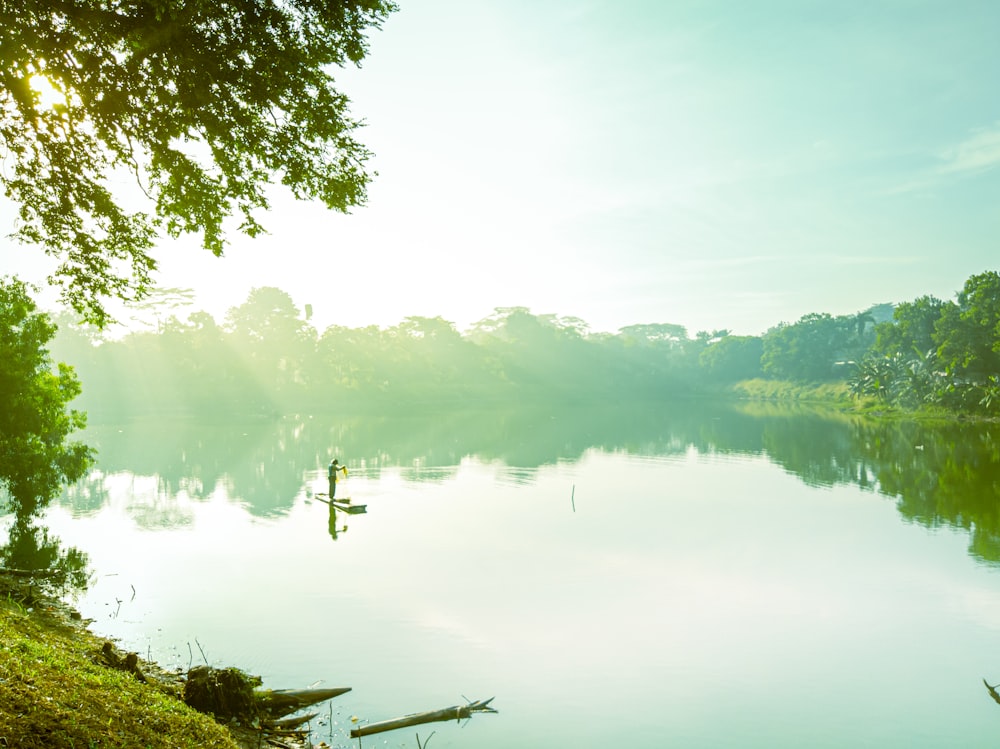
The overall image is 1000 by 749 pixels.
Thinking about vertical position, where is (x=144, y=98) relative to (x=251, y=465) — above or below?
above

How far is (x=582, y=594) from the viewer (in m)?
17.8

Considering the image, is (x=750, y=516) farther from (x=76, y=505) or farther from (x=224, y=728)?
(x=76, y=505)

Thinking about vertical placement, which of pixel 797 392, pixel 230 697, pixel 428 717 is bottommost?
pixel 428 717

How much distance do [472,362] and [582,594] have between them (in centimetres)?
10361

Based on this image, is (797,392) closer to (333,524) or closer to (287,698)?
(333,524)

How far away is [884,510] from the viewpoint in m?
29.0

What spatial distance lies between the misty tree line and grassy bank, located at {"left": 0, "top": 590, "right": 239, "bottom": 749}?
7063cm

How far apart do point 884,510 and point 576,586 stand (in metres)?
17.4

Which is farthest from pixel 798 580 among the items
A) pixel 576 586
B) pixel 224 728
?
pixel 224 728

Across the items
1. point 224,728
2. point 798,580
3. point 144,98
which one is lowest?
point 798,580

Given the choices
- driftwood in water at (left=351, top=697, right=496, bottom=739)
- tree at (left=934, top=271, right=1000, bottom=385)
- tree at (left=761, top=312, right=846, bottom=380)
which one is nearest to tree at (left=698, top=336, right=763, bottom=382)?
tree at (left=761, top=312, right=846, bottom=380)

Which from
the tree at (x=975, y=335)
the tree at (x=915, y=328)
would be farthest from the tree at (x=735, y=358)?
the tree at (x=975, y=335)

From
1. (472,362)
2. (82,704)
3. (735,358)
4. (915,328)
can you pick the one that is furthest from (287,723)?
(735,358)

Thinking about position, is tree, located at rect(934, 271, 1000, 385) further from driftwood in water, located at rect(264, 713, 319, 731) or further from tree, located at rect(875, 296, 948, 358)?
driftwood in water, located at rect(264, 713, 319, 731)
